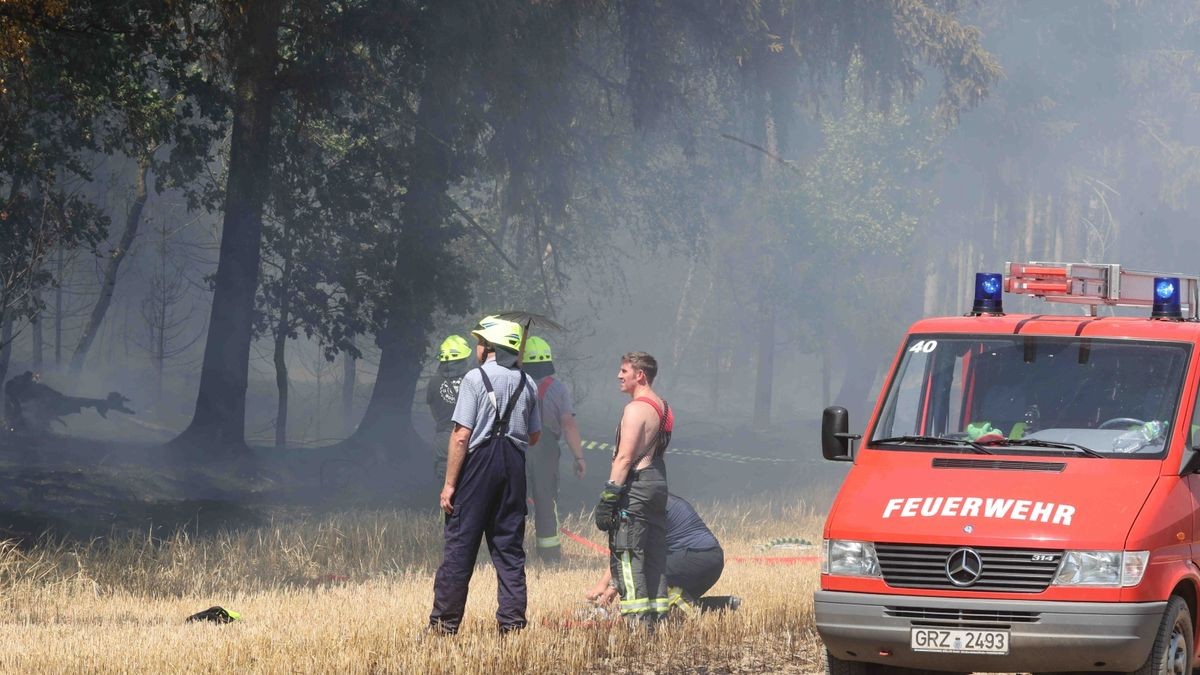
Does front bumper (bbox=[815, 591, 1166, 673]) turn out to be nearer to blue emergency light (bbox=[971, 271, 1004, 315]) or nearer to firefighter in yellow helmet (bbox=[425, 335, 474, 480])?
blue emergency light (bbox=[971, 271, 1004, 315])

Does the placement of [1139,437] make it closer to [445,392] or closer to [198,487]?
[445,392]

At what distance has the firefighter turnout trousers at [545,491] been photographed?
13.6 m

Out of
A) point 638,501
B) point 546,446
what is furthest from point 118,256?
point 638,501

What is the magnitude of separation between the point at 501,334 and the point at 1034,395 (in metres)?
2.85

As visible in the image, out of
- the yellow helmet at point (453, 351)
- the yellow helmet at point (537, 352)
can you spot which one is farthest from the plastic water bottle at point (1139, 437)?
the yellow helmet at point (453, 351)

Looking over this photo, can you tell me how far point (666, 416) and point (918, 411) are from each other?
85.8 inches

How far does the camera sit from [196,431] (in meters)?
20.9

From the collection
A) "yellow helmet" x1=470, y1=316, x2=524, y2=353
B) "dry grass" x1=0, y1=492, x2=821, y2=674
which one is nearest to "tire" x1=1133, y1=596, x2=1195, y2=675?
"dry grass" x1=0, y1=492, x2=821, y2=674

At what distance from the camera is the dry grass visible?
26.6 ft

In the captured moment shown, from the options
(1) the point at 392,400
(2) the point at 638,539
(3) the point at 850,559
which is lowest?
(2) the point at 638,539

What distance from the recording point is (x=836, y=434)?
25.8ft

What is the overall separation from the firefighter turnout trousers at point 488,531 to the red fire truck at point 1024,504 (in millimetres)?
1843

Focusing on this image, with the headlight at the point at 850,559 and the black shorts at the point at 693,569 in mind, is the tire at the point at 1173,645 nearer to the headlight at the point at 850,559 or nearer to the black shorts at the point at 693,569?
the headlight at the point at 850,559

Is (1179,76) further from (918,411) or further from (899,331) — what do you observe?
(918,411)
